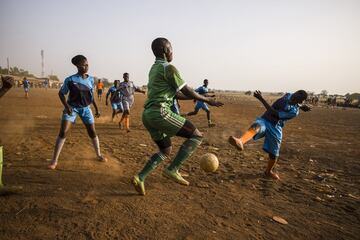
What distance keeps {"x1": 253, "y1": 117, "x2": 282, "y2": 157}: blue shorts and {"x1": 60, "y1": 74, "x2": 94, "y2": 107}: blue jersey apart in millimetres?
3428

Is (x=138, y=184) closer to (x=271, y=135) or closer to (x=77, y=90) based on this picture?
(x=77, y=90)

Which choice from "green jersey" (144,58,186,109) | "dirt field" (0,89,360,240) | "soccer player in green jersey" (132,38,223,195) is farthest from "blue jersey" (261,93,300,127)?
"green jersey" (144,58,186,109)

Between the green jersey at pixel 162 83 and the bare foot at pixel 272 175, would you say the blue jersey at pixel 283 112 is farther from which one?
the green jersey at pixel 162 83

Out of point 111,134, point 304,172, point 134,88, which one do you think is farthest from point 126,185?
point 134,88

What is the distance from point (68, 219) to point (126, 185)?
1298 millimetres

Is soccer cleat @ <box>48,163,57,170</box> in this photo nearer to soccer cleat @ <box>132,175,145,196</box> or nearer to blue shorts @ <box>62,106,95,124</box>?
Answer: blue shorts @ <box>62,106,95,124</box>

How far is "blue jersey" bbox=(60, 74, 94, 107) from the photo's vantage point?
5105 millimetres

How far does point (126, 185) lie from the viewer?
4395 mm

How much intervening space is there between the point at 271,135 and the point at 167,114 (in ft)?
8.31

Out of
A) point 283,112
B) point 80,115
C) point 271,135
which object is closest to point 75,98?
point 80,115

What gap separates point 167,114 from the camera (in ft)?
12.0

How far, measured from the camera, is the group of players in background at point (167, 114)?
363 cm

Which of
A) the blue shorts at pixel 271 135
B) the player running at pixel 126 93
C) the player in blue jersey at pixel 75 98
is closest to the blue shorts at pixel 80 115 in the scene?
the player in blue jersey at pixel 75 98

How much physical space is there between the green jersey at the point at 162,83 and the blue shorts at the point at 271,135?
228 cm
